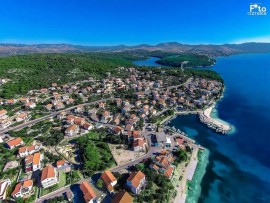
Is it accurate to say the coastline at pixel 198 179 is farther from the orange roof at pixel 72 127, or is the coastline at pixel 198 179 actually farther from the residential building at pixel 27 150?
the residential building at pixel 27 150

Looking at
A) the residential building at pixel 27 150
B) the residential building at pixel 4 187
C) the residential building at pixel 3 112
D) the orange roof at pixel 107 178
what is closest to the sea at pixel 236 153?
the orange roof at pixel 107 178

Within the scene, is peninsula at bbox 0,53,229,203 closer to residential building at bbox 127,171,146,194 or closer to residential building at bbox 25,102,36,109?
residential building at bbox 25,102,36,109

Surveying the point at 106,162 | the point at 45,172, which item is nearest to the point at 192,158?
the point at 106,162

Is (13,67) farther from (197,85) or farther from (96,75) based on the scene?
(197,85)

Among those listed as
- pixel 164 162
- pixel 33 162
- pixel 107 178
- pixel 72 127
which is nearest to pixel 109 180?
pixel 107 178

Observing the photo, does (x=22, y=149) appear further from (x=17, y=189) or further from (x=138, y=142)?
(x=138, y=142)

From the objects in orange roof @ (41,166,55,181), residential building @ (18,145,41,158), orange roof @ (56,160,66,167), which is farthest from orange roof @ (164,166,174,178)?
residential building @ (18,145,41,158)
